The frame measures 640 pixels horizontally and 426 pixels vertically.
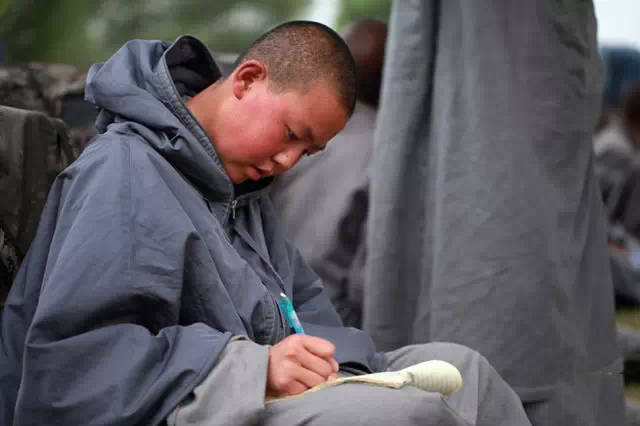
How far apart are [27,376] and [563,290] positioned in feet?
5.00

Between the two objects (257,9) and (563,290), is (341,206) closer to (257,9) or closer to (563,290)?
(563,290)

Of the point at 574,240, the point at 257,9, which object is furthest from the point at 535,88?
the point at 257,9

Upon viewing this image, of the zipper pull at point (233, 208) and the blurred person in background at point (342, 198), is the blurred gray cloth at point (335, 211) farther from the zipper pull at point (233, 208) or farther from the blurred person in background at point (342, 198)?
the zipper pull at point (233, 208)

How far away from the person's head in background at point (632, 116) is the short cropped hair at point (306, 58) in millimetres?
5317

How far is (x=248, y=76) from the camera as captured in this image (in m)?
1.79

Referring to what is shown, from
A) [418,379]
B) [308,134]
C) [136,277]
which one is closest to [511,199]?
[308,134]

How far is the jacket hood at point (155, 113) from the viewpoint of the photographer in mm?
1610

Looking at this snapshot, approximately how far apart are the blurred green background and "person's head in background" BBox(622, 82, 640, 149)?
298 centimetres

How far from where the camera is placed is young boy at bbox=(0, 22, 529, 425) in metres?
1.33

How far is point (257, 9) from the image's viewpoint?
Result: 13.3 feet

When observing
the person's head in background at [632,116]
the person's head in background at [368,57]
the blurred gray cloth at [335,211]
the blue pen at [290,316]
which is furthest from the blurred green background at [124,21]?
the person's head in background at [632,116]

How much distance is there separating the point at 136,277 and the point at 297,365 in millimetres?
291

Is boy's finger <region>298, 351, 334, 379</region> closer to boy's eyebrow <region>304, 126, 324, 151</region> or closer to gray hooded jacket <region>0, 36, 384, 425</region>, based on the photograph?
gray hooded jacket <region>0, 36, 384, 425</region>

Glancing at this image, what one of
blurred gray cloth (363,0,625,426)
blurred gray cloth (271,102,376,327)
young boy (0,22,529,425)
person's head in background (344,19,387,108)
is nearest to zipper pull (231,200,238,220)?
young boy (0,22,529,425)
